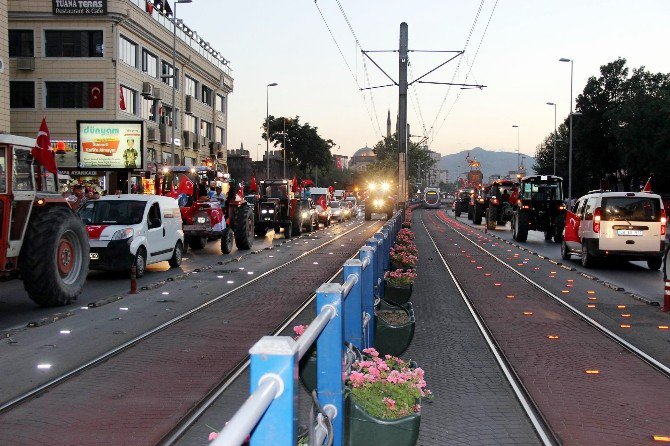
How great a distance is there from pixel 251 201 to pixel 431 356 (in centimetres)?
2845

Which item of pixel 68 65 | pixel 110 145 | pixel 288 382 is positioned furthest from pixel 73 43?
pixel 288 382

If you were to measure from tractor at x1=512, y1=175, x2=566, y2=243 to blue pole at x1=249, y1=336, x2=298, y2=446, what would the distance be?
98.3ft

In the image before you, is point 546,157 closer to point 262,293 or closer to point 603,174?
point 603,174

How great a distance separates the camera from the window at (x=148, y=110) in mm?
48713

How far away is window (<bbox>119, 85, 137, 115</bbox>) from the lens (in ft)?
149

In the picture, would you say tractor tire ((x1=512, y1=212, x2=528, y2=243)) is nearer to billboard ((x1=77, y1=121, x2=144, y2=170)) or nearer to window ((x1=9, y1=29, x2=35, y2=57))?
billboard ((x1=77, y1=121, x2=144, y2=170))

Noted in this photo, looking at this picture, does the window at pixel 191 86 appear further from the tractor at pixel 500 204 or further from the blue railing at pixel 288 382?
the blue railing at pixel 288 382

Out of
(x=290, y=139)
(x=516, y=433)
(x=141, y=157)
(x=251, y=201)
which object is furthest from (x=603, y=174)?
(x=516, y=433)

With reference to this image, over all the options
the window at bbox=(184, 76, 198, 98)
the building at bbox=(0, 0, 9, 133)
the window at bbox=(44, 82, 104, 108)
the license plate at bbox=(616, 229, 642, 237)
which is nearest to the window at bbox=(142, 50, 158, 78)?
the window at bbox=(44, 82, 104, 108)

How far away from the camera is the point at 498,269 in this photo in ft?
63.9

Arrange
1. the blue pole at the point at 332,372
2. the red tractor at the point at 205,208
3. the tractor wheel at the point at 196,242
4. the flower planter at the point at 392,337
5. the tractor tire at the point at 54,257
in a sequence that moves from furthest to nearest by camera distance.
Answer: the tractor wheel at the point at 196,242, the red tractor at the point at 205,208, the tractor tire at the point at 54,257, the flower planter at the point at 392,337, the blue pole at the point at 332,372

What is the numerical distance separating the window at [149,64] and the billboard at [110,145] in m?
21.0

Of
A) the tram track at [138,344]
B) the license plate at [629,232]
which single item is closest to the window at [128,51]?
the license plate at [629,232]

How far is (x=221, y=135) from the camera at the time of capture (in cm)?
7100
